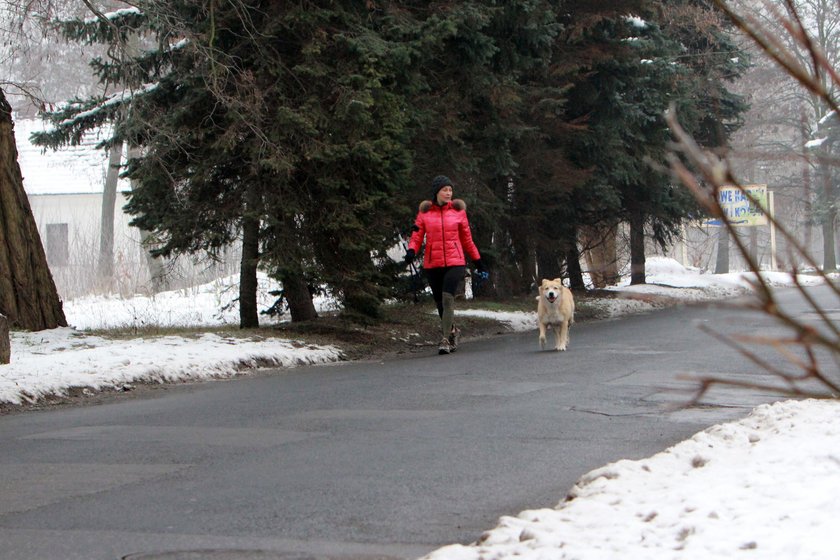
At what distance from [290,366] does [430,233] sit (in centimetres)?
298

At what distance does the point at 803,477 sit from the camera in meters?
5.59

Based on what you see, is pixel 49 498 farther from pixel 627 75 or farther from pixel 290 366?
pixel 627 75

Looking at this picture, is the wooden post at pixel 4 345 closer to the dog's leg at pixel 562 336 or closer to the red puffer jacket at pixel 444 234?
the red puffer jacket at pixel 444 234

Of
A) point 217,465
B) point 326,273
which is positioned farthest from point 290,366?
point 217,465

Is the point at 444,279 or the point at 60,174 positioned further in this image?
the point at 60,174

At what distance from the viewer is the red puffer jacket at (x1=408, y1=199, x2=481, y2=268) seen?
54.0ft

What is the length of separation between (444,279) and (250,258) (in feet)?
10.5

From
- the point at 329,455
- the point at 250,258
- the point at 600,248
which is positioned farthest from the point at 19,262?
the point at 600,248

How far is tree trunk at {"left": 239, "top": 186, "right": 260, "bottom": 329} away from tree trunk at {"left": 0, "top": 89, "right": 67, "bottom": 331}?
287 cm

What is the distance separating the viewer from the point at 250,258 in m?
17.9

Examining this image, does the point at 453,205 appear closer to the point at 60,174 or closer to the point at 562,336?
the point at 562,336

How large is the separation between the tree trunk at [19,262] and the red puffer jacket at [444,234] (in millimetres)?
5240

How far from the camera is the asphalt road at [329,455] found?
18.1ft

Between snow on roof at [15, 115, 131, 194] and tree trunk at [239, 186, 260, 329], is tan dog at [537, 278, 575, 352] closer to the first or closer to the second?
tree trunk at [239, 186, 260, 329]
